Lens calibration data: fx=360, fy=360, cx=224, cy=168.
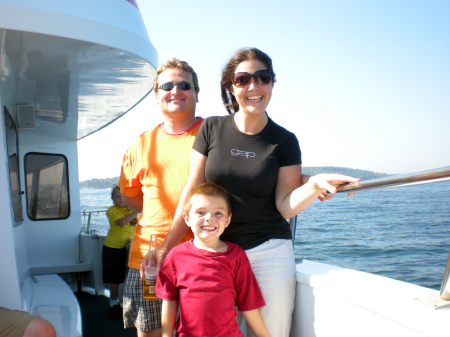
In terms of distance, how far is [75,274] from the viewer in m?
5.41

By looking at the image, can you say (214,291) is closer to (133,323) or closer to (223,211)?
(223,211)

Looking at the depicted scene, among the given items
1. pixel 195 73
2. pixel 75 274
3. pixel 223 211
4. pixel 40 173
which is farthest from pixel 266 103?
pixel 75 274

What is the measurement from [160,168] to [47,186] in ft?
12.5

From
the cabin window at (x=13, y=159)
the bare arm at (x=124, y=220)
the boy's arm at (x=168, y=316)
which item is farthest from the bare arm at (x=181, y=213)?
the bare arm at (x=124, y=220)

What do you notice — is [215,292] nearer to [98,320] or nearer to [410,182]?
[410,182]

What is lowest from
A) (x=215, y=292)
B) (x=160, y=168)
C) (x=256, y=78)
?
(x=215, y=292)

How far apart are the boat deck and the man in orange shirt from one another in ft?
6.75

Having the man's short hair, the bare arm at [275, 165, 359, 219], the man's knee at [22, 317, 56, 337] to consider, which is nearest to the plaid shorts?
the man's knee at [22, 317, 56, 337]

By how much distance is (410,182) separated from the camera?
1312 mm

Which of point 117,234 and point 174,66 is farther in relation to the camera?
point 117,234

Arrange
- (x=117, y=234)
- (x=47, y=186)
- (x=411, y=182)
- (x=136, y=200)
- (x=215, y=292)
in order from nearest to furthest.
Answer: (x=411, y=182), (x=215, y=292), (x=136, y=200), (x=117, y=234), (x=47, y=186)

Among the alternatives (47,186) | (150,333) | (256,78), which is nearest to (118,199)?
(47,186)

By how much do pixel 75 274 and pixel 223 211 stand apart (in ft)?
15.1

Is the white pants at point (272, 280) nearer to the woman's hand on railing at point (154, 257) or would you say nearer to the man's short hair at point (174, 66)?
the woman's hand on railing at point (154, 257)
